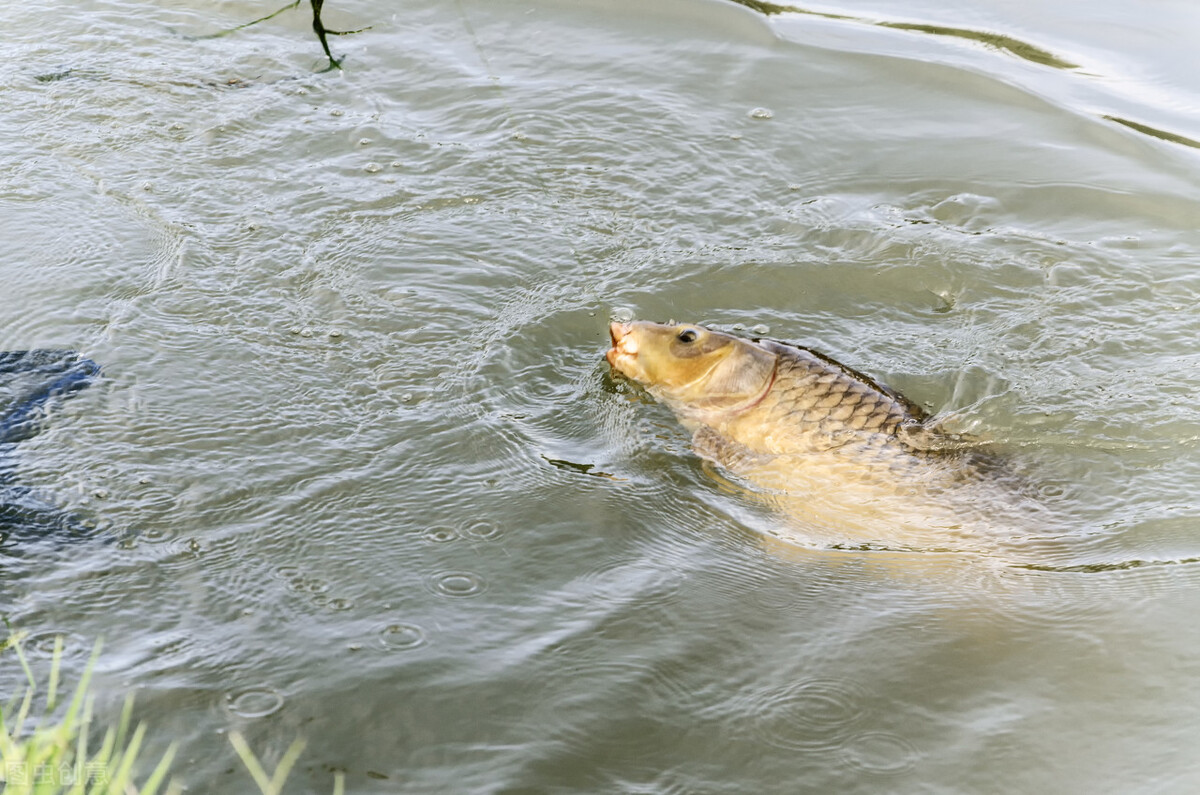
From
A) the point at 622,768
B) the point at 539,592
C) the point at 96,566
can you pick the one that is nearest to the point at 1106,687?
the point at 622,768

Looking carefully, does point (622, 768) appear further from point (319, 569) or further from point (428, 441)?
point (428, 441)

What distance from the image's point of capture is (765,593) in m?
3.33

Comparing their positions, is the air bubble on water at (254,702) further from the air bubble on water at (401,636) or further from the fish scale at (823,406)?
the fish scale at (823,406)

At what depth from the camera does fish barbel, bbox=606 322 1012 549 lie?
137 inches

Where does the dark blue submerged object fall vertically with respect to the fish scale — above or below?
below

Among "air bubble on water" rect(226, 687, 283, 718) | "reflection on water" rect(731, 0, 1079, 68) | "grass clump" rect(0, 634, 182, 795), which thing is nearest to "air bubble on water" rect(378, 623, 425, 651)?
"air bubble on water" rect(226, 687, 283, 718)

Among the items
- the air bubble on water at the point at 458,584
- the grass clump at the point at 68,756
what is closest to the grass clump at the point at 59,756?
the grass clump at the point at 68,756

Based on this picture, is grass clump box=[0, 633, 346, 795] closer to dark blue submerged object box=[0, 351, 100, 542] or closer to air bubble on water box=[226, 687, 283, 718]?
air bubble on water box=[226, 687, 283, 718]

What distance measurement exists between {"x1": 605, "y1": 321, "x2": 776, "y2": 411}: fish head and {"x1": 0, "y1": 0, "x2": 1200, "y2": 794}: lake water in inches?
6.2

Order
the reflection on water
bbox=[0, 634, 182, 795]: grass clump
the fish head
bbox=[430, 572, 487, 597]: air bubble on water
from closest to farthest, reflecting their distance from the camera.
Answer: bbox=[0, 634, 182, 795]: grass clump
bbox=[430, 572, 487, 597]: air bubble on water
the fish head
the reflection on water

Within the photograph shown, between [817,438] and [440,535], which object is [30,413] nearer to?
[440,535]

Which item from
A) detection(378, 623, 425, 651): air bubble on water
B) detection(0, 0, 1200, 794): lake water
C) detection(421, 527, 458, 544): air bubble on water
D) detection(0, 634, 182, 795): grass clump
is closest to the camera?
detection(0, 634, 182, 795): grass clump

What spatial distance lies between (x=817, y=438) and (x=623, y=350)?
2.50 feet

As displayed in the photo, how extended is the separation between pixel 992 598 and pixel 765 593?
63 centimetres
